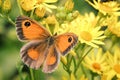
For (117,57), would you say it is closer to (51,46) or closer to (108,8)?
(108,8)

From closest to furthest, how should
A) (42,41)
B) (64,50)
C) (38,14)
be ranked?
(64,50) < (42,41) < (38,14)

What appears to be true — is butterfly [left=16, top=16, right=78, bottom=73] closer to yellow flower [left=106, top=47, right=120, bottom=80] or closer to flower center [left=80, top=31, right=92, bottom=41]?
flower center [left=80, top=31, right=92, bottom=41]

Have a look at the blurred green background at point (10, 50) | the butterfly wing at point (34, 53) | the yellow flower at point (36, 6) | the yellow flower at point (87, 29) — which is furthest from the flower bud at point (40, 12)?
the blurred green background at point (10, 50)

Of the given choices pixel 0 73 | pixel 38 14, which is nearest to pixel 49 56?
pixel 38 14

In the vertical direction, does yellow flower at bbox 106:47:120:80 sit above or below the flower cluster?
below

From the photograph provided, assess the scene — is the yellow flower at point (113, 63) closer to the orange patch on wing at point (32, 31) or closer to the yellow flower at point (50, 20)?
the yellow flower at point (50, 20)

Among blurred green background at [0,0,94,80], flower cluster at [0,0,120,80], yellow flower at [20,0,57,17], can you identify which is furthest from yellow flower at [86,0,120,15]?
blurred green background at [0,0,94,80]

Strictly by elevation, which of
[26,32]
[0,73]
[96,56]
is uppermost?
[26,32]

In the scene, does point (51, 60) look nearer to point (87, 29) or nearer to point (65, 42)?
point (65, 42)
